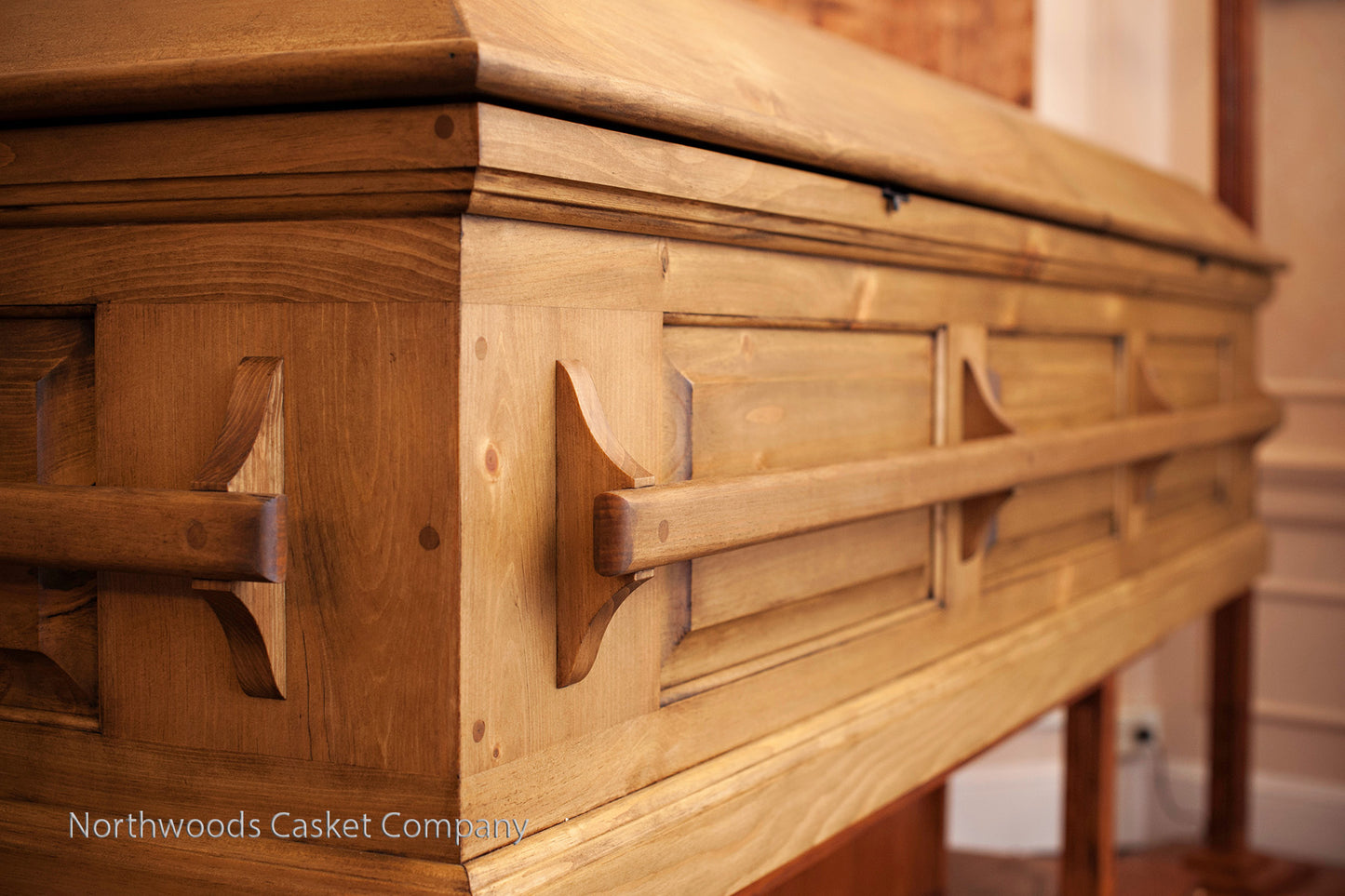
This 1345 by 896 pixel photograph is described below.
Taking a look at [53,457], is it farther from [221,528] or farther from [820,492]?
[820,492]

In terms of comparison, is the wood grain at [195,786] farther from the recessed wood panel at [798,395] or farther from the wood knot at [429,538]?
the recessed wood panel at [798,395]

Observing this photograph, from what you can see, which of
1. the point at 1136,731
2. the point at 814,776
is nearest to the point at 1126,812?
the point at 1136,731

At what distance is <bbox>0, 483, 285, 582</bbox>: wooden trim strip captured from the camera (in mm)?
627

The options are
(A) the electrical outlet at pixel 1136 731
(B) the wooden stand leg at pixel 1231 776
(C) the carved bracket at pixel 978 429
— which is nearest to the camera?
(C) the carved bracket at pixel 978 429

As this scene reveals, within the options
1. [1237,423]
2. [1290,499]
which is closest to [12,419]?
[1237,423]

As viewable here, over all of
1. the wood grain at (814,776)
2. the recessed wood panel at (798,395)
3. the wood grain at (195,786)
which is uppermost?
the recessed wood panel at (798,395)

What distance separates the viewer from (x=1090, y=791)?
168 centimetres

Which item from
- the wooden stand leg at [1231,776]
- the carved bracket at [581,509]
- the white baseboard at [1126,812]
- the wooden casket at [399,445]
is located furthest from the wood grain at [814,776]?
the white baseboard at [1126,812]

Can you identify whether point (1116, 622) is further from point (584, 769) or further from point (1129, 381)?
point (584, 769)

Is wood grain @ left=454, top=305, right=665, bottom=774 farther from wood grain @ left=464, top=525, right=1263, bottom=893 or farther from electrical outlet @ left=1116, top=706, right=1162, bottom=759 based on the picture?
electrical outlet @ left=1116, top=706, right=1162, bottom=759

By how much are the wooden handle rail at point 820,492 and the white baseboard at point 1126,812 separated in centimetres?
148

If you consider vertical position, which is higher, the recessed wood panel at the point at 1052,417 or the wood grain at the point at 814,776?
the recessed wood panel at the point at 1052,417

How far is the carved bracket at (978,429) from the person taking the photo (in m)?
1.21

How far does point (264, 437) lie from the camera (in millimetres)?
660
